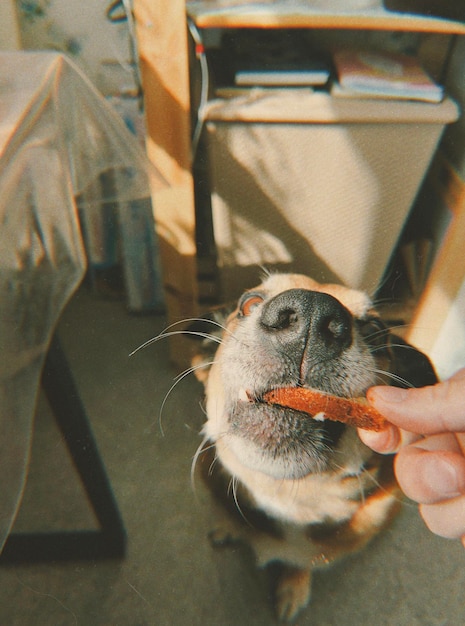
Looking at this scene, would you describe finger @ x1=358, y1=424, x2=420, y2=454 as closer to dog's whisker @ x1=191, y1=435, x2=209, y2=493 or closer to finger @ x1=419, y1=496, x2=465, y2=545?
finger @ x1=419, y1=496, x2=465, y2=545

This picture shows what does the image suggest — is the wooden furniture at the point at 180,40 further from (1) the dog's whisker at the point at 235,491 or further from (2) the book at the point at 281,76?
(1) the dog's whisker at the point at 235,491

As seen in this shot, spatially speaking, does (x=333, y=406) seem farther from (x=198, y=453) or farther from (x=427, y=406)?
(x=198, y=453)

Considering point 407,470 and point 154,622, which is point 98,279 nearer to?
point 154,622

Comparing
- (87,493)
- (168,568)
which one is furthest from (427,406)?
(87,493)

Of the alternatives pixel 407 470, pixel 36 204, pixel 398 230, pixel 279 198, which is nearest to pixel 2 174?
pixel 36 204

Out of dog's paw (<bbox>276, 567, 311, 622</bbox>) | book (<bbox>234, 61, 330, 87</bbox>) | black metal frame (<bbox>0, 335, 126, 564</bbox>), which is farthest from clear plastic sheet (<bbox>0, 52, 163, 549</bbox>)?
dog's paw (<bbox>276, 567, 311, 622</bbox>)

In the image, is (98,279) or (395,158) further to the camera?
(98,279)
